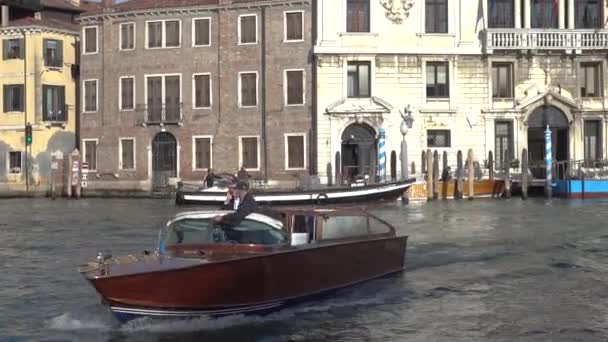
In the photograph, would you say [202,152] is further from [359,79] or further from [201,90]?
[359,79]

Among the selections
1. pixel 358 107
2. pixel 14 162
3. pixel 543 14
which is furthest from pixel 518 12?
pixel 14 162

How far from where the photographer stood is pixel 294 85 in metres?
39.0

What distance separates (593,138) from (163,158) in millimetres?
18159

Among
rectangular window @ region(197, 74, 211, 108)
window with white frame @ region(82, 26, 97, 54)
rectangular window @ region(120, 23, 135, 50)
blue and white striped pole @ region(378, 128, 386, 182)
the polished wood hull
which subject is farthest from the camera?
window with white frame @ region(82, 26, 97, 54)

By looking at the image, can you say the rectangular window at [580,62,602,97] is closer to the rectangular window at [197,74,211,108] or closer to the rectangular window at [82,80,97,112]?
the rectangular window at [197,74,211,108]

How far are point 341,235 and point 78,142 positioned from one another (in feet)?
112

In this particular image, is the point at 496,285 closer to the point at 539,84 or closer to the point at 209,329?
the point at 209,329

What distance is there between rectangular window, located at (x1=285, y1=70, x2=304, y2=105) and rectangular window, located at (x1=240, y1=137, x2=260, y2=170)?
228cm

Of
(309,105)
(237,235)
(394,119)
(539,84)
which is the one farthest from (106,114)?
(237,235)

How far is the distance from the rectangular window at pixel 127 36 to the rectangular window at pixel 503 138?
16.1 metres

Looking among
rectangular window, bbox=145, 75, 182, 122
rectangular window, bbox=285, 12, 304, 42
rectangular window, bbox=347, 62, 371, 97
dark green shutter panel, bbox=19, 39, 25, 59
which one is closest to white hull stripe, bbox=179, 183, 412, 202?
rectangular window, bbox=347, 62, 371, 97

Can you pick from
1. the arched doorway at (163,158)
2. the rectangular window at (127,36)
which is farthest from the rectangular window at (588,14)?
the rectangular window at (127,36)

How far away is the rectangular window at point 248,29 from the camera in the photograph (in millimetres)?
39438

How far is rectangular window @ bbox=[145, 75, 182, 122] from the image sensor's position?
40.5 m
